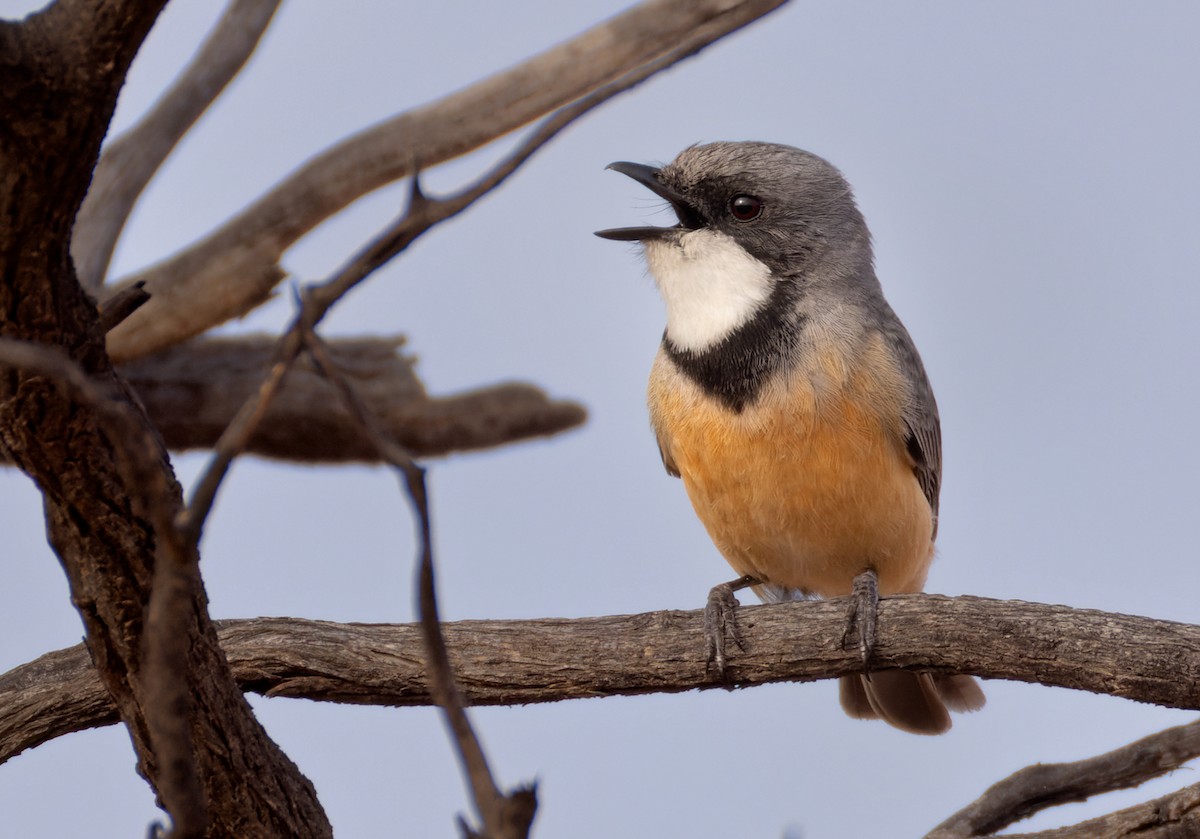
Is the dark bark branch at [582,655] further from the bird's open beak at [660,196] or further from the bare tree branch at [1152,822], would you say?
the bird's open beak at [660,196]

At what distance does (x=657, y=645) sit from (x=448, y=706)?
2.04 meters

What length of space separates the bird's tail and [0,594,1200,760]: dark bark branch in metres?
1.10

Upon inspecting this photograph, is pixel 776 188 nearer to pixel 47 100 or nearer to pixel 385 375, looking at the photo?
pixel 47 100

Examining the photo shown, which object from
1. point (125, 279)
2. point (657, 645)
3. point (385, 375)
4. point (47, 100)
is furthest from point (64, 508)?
point (385, 375)

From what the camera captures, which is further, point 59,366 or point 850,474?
point 850,474

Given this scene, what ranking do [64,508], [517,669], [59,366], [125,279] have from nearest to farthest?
[59,366], [64,508], [517,669], [125,279]

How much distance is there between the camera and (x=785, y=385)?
425cm

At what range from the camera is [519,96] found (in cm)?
577

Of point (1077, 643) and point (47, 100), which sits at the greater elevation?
point (47, 100)

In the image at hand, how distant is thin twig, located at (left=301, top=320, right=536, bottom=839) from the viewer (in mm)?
1977

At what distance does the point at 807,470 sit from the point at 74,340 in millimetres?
2333

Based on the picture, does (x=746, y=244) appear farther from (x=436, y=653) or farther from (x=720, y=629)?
(x=436, y=653)

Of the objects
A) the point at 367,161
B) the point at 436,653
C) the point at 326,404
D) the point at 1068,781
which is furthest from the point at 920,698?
A: the point at 326,404

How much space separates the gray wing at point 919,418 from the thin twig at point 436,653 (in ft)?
9.04
